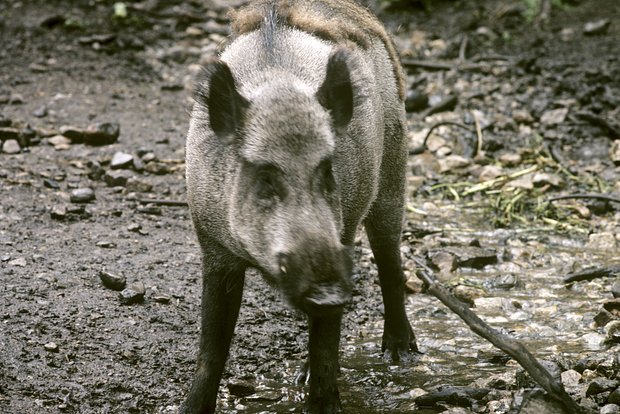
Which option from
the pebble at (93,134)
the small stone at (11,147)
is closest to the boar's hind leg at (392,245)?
the pebble at (93,134)

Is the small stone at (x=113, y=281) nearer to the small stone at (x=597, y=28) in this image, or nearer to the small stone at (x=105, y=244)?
the small stone at (x=105, y=244)

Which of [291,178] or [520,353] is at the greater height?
[291,178]

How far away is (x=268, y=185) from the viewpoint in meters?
4.14

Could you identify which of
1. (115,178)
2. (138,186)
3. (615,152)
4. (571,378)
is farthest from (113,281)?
(615,152)

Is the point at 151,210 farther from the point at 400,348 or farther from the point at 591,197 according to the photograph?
the point at 591,197

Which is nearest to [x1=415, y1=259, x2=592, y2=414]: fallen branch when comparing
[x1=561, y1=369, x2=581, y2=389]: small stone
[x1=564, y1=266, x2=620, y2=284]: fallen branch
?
[x1=561, y1=369, x2=581, y2=389]: small stone

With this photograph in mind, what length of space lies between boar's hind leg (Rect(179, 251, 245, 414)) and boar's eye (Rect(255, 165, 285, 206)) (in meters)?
0.67

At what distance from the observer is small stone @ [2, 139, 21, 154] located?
834 cm

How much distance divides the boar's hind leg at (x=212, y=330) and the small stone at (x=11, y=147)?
433 cm

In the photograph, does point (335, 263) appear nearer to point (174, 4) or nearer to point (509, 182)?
point (509, 182)

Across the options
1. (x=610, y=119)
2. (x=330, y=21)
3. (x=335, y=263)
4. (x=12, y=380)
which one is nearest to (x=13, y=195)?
(x=12, y=380)

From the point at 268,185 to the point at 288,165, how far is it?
0.48ft

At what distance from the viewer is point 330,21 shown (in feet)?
17.2

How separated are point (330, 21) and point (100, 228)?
260 centimetres
